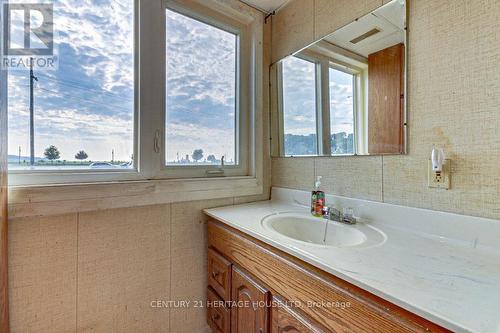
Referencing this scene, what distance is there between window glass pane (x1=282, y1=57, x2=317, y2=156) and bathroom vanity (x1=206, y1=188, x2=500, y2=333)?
40 cm

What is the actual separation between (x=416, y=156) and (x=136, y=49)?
54.8 inches

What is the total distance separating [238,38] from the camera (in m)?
1.56

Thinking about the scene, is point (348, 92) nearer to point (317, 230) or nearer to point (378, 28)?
point (378, 28)

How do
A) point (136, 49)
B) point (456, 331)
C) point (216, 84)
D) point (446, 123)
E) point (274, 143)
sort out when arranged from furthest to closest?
point (274, 143), point (216, 84), point (136, 49), point (446, 123), point (456, 331)

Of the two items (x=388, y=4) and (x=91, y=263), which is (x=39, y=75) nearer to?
(x=91, y=263)

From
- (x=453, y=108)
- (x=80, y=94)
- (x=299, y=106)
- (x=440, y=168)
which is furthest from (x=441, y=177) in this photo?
(x=80, y=94)

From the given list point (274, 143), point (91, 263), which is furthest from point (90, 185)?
point (274, 143)

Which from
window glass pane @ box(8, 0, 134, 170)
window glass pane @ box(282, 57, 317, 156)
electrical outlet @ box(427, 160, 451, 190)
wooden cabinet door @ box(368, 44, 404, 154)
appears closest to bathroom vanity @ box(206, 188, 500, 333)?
electrical outlet @ box(427, 160, 451, 190)

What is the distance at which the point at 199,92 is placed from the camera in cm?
141

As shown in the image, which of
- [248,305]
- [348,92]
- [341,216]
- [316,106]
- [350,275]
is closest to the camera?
[350,275]

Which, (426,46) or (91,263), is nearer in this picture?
(426,46)

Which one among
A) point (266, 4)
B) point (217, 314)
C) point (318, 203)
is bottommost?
point (217, 314)

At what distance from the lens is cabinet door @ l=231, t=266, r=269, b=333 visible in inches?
34.3

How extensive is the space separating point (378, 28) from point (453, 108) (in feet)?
1.60
